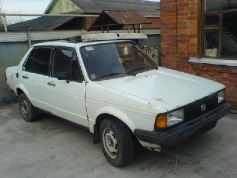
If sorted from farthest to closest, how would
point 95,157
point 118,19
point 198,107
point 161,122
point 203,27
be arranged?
1. point 118,19
2. point 203,27
3. point 95,157
4. point 198,107
5. point 161,122

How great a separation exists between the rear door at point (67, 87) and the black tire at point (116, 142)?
0.47 metres

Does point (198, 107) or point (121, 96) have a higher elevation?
point (121, 96)

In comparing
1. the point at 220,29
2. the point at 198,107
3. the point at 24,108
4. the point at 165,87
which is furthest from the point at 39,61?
the point at 220,29

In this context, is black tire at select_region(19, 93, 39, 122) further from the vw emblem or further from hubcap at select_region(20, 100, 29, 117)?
the vw emblem

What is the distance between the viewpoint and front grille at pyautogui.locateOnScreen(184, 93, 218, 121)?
357cm

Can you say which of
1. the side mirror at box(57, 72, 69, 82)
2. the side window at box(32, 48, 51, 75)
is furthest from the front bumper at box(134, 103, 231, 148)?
the side window at box(32, 48, 51, 75)

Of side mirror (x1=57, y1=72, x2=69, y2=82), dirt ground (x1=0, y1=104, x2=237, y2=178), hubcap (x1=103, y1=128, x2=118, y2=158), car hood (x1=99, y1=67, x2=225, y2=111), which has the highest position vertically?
side mirror (x1=57, y1=72, x2=69, y2=82)

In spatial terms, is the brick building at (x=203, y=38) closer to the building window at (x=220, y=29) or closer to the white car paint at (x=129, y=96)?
the building window at (x=220, y=29)

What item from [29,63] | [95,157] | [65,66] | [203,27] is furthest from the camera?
[203,27]

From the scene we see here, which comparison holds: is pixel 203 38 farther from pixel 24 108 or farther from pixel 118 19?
pixel 24 108

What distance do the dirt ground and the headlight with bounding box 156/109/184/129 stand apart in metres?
0.69

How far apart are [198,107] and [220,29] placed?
2833 millimetres

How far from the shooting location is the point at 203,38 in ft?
20.3

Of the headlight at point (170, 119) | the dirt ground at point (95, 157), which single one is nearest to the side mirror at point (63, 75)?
the dirt ground at point (95, 157)
